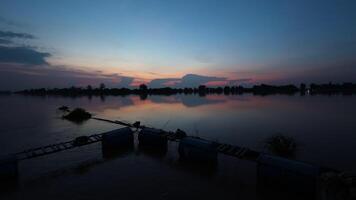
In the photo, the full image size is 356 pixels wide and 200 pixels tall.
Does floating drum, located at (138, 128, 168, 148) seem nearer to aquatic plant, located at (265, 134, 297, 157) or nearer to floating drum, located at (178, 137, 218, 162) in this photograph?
floating drum, located at (178, 137, 218, 162)

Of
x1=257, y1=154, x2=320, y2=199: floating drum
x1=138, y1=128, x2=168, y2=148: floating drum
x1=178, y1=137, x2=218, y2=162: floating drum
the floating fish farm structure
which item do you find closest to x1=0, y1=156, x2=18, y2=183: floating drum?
the floating fish farm structure

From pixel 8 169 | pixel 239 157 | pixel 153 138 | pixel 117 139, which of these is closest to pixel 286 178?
pixel 239 157

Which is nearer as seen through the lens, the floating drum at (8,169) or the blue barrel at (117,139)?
the floating drum at (8,169)

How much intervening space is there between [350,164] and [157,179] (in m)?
14.1

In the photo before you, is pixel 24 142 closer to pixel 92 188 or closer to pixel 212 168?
pixel 92 188

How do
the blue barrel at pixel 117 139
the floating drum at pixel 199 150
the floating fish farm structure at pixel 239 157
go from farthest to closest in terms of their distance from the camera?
the blue barrel at pixel 117 139 → the floating drum at pixel 199 150 → the floating fish farm structure at pixel 239 157

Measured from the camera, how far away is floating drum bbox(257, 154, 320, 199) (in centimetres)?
1079

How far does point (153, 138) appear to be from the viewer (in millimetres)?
20312

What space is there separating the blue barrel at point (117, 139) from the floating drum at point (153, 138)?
3.83 feet

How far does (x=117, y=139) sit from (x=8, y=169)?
27.3 ft

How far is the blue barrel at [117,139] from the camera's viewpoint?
19672 millimetres

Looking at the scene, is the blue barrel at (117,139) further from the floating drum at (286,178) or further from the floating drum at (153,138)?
the floating drum at (286,178)

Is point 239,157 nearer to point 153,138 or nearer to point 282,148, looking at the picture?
point 282,148

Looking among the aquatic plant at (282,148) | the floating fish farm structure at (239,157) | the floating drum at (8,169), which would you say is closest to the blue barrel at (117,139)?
the floating fish farm structure at (239,157)
